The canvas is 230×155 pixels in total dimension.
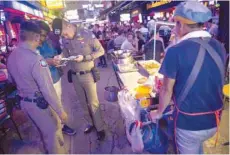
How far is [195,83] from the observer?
1.92m

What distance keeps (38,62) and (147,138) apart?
62.2 inches

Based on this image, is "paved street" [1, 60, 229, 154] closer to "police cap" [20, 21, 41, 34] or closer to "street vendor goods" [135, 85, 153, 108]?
"street vendor goods" [135, 85, 153, 108]

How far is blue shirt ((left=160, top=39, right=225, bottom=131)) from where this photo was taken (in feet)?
6.08

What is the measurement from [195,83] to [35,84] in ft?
6.17

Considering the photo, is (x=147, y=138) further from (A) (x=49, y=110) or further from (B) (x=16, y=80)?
(B) (x=16, y=80)

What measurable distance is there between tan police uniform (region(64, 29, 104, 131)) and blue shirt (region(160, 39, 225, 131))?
2010 mm

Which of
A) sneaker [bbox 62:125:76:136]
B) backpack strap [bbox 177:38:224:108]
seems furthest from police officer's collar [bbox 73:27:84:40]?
backpack strap [bbox 177:38:224:108]

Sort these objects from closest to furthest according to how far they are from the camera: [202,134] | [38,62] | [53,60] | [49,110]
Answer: [202,134], [38,62], [49,110], [53,60]

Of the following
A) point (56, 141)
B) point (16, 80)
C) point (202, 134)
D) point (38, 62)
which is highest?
point (38, 62)

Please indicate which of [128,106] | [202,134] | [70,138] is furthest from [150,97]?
[70,138]

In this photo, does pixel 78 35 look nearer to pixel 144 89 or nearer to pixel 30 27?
pixel 30 27

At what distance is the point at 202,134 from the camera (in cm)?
211

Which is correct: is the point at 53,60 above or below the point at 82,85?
above

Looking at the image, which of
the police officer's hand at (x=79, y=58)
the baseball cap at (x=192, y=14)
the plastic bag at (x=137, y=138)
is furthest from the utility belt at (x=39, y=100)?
the baseball cap at (x=192, y=14)
